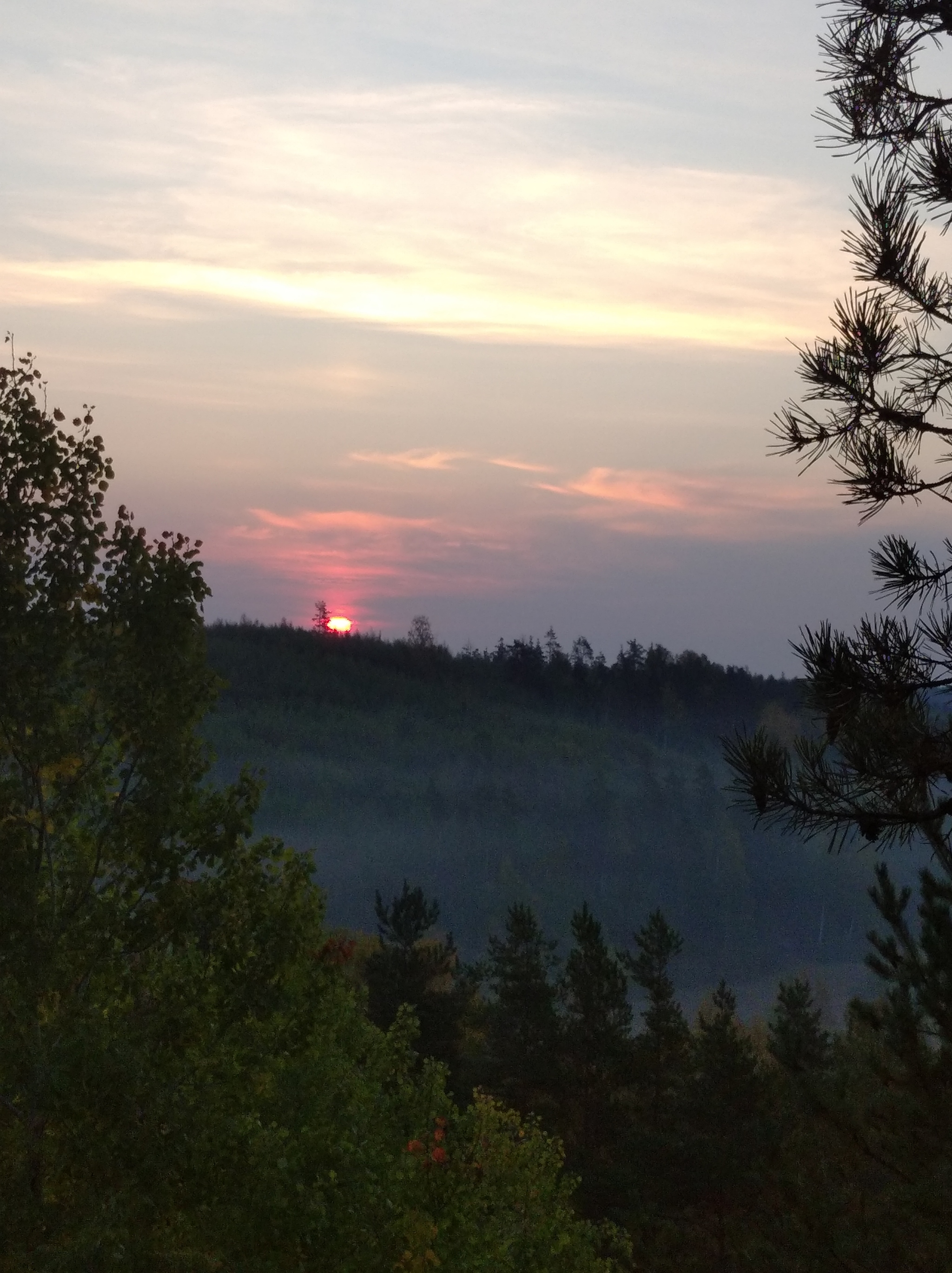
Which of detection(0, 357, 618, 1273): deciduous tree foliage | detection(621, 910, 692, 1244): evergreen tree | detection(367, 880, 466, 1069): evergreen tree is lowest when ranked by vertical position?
detection(621, 910, 692, 1244): evergreen tree

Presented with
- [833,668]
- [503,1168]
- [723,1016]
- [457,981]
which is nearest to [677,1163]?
[723,1016]

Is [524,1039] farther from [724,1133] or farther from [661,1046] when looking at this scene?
[724,1133]

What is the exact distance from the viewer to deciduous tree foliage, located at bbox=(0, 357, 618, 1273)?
11.4 m

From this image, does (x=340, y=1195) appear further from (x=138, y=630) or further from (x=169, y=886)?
(x=138, y=630)

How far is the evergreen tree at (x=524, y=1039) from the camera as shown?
43500mm

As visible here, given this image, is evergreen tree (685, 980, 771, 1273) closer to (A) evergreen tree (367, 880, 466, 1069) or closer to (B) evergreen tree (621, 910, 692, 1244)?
(B) evergreen tree (621, 910, 692, 1244)

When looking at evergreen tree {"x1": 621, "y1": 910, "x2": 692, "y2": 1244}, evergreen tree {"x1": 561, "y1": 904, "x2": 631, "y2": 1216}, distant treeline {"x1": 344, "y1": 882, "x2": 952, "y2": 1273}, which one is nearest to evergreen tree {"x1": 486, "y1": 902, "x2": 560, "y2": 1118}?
distant treeline {"x1": 344, "y1": 882, "x2": 952, "y2": 1273}

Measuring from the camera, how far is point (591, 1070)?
Result: 4431 centimetres

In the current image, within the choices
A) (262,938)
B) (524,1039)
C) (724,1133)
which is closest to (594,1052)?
(524,1039)

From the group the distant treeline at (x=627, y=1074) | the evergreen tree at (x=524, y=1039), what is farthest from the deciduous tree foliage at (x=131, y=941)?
the evergreen tree at (x=524, y=1039)

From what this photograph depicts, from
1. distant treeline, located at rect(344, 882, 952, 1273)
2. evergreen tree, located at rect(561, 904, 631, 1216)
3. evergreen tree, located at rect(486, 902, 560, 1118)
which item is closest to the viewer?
distant treeline, located at rect(344, 882, 952, 1273)

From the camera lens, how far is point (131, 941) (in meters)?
12.6

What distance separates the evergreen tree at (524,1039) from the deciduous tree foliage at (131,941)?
29.8 meters

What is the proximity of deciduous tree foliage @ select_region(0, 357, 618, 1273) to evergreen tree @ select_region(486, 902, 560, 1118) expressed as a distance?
29.8 meters
